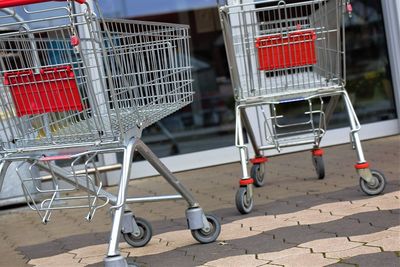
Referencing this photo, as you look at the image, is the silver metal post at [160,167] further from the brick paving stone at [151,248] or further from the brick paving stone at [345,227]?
the brick paving stone at [345,227]

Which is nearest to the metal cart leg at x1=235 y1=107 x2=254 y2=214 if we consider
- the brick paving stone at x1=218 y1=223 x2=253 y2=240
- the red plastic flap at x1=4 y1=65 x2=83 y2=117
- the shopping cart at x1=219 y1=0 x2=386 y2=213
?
the shopping cart at x1=219 y1=0 x2=386 y2=213

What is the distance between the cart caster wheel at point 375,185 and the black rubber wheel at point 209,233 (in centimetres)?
125

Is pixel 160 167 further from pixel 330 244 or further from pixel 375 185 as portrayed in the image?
pixel 375 185

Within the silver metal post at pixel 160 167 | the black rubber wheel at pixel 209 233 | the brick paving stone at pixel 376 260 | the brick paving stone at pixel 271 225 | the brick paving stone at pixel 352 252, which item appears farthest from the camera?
the brick paving stone at pixel 271 225

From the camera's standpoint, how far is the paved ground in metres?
4.05

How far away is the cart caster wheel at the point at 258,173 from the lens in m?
6.20

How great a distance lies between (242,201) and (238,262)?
3.82 feet

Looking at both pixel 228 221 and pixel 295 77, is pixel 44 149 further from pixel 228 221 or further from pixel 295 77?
pixel 295 77

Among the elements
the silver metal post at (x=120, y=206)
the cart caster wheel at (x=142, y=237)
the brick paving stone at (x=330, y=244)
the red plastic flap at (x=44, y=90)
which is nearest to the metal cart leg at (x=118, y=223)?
the silver metal post at (x=120, y=206)

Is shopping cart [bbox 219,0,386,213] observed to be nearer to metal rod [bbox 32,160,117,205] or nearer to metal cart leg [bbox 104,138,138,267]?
metal rod [bbox 32,160,117,205]

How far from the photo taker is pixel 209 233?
4465 mm

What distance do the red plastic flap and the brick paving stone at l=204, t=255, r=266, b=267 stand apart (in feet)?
3.55

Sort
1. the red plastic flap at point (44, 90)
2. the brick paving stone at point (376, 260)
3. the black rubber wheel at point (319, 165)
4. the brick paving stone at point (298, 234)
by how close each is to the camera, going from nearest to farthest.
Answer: the brick paving stone at point (376, 260) < the red plastic flap at point (44, 90) < the brick paving stone at point (298, 234) < the black rubber wheel at point (319, 165)

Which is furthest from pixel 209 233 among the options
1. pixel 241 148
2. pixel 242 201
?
pixel 241 148
